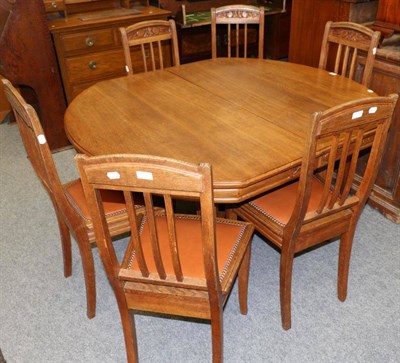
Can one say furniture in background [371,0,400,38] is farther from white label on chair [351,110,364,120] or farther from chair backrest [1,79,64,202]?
chair backrest [1,79,64,202]

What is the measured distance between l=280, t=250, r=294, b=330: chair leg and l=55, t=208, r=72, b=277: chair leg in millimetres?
1023

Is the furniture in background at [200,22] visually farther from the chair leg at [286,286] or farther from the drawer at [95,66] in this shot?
the chair leg at [286,286]

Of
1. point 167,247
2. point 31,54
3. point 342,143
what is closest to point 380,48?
point 342,143

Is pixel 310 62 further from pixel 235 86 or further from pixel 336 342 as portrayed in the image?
pixel 336 342

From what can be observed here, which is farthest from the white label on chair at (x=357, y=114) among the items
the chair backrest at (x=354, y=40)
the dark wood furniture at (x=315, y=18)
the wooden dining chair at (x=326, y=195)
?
the dark wood furniture at (x=315, y=18)

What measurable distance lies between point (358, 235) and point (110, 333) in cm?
142

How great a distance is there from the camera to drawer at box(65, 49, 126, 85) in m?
3.06

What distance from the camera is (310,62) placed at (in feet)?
9.53

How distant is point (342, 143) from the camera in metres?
1.51

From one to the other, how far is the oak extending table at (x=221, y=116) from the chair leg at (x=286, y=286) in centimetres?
34

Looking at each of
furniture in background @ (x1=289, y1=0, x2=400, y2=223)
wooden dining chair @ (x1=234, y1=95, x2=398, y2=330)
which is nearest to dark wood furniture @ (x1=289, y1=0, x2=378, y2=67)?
furniture in background @ (x1=289, y1=0, x2=400, y2=223)

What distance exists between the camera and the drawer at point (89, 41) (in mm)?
2959

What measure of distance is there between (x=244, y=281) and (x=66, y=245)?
0.89 m

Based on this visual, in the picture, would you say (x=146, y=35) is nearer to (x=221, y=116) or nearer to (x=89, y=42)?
(x=89, y=42)
